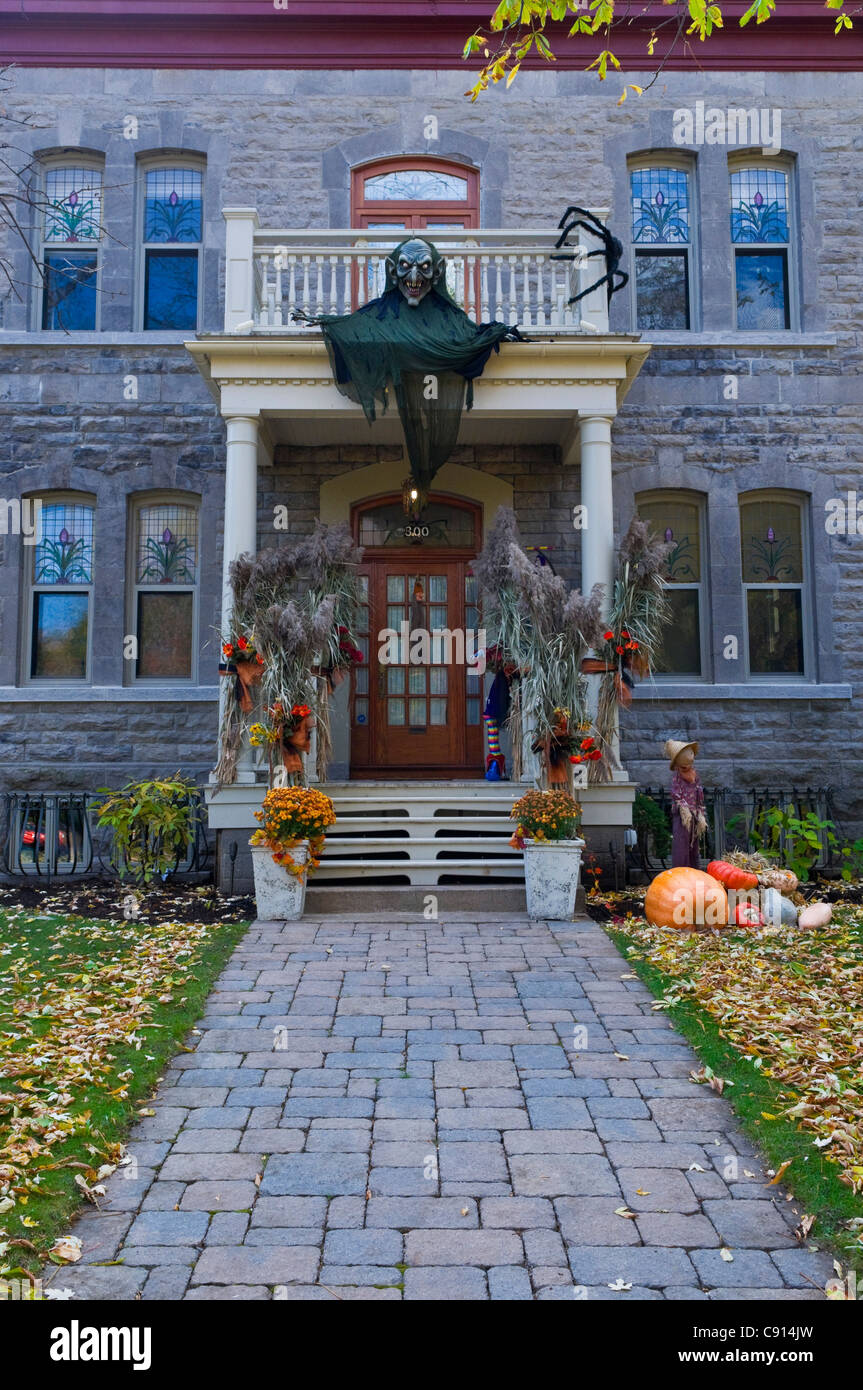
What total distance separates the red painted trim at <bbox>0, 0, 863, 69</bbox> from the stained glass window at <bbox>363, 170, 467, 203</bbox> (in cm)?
116

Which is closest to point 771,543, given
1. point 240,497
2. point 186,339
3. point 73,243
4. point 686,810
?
point 686,810

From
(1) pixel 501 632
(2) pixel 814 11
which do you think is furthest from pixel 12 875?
(2) pixel 814 11

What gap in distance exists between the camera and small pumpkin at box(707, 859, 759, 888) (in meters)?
7.40

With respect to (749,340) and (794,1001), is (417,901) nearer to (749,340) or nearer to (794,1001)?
(794,1001)

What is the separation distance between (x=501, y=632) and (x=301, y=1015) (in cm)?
421

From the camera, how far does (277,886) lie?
7406 mm

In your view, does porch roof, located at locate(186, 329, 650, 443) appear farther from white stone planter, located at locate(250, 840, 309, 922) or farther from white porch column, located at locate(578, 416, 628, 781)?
white stone planter, located at locate(250, 840, 309, 922)

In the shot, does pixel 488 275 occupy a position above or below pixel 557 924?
above

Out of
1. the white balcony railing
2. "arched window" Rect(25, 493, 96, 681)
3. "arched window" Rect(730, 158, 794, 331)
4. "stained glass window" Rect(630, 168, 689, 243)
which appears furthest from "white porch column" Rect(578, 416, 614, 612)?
"arched window" Rect(25, 493, 96, 681)

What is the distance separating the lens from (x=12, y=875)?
9508 mm

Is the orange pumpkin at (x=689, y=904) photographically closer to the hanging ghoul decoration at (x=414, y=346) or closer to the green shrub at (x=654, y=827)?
the green shrub at (x=654, y=827)

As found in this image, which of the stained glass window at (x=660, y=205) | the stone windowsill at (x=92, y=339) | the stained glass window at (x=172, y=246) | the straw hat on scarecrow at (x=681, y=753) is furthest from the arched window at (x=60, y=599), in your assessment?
the stained glass window at (x=660, y=205)

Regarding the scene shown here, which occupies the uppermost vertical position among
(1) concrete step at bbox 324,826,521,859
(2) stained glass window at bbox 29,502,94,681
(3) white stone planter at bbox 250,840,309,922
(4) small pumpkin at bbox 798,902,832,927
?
(2) stained glass window at bbox 29,502,94,681
